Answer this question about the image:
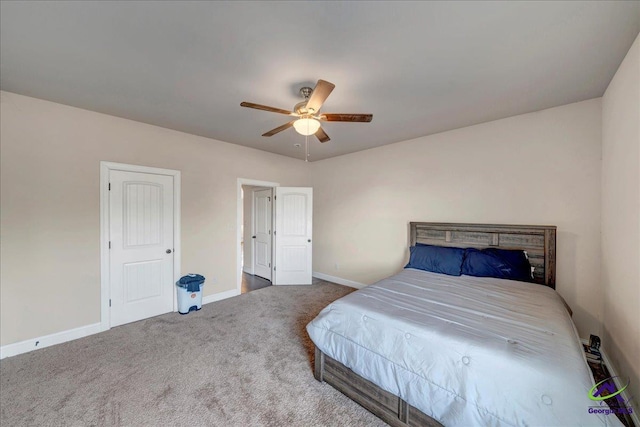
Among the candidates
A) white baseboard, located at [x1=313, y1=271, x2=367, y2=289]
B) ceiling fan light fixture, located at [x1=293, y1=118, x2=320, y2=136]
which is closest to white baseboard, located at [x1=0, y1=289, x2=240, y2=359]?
ceiling fan light fixture, located at [x1=293, y1=118, x2=320, y2=136]

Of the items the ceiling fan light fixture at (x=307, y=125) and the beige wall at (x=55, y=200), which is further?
the beige wall at (x=55, y=200)

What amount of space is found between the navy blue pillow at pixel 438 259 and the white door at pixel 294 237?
85.0 inches

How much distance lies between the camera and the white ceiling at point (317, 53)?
146cm

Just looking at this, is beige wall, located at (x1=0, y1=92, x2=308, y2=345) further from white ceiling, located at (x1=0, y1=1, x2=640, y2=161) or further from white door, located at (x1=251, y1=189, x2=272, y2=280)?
white door, located at (x1=251, y1=189, x2=272, y2=280)

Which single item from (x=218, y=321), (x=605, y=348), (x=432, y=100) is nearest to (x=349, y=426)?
(x=218, y=321)

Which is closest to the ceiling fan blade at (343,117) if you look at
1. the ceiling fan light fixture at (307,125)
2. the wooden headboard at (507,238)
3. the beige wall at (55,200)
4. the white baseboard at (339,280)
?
the ceiling fan light fixture at (307,125)

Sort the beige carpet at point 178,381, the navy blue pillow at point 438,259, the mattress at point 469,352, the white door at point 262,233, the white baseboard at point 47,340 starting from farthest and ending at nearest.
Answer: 1. the white door at point 262,233
2. the navy blue pillow at point 438,259
3. the white baseboard at point 47,340
4. the beige carpet at point 178,381
5. the mattress at point 469,352

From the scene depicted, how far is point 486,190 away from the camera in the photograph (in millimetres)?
3197

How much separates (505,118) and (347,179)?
2.59m

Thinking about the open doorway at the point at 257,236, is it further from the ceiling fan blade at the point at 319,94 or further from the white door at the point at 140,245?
the ceiling fan blade at the point at 319,94

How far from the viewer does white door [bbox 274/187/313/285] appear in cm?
483

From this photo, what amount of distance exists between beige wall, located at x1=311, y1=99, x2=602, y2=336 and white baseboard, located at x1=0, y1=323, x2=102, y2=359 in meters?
3.76

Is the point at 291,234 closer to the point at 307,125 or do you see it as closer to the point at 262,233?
the point at 262,233

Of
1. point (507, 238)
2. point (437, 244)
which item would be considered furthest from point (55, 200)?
point (507, 238)
